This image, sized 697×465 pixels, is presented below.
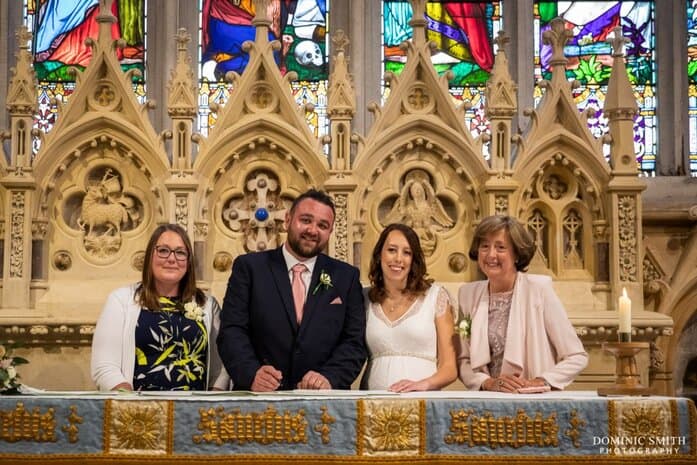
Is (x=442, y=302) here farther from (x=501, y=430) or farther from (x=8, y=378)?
(x=8, y=378)

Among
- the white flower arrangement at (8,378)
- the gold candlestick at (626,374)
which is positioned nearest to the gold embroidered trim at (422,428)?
the gold candlestick at (626,374)

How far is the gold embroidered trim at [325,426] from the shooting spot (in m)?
3.88

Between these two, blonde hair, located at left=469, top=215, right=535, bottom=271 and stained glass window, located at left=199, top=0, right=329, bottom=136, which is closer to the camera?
blonde hair, located at left=469, top=215, right=535, bottom=271

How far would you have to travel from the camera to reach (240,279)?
4.88m

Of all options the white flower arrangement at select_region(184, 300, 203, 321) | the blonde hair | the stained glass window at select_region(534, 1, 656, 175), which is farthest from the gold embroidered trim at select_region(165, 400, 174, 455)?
the stained glass window at select_region(534, 1, 656, 175)

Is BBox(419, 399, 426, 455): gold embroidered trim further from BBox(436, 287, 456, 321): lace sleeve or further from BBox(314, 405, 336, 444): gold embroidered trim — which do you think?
BBox(436, 287, 456, 321): lace sleeve

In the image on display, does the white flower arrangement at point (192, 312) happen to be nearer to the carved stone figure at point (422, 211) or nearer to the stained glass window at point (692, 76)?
the carved stone figure at point (422, 211)

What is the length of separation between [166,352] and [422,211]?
2.65 metres

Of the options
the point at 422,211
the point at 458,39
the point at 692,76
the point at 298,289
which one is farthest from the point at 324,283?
the point at 692,76

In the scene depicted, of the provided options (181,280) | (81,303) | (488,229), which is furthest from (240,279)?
(81,303)

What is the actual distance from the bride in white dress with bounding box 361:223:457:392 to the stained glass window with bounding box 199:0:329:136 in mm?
4362

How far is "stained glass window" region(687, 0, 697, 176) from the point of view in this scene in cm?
913

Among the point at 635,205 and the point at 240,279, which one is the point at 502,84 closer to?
the point at 635,205

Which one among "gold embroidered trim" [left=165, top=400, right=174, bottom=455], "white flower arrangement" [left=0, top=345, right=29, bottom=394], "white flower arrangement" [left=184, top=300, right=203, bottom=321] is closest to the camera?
"gold embroidered trim" [left=165, top=400, right=174, bottom=455]
